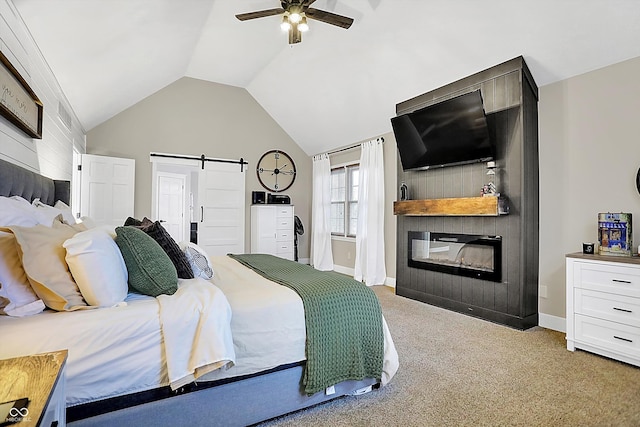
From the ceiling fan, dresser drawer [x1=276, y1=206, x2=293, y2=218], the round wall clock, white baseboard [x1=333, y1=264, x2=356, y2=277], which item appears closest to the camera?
the ceiling fan

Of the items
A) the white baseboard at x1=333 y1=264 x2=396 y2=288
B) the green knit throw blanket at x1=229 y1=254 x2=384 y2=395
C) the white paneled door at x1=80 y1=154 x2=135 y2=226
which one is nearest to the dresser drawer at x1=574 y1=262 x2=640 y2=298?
the green knit throw blanket at x1=229 y1=254 x2=384 y2=395

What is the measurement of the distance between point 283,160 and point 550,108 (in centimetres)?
470

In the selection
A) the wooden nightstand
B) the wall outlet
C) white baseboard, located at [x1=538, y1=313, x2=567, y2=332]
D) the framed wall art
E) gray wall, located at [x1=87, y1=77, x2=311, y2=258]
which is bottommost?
white baseboard, located at [x1=538, y1=313, x2=567, y2=332]

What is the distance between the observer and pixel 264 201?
20.8 feet

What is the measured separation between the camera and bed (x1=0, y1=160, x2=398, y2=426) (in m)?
1.27

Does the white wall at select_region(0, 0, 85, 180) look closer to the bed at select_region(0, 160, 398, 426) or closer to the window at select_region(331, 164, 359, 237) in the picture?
the bed at select_region(0, 160, 398, 426)

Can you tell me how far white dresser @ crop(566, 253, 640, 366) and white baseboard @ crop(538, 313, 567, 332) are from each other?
473 millimetres

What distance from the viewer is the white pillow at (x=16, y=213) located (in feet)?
5.16

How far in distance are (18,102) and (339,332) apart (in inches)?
96.9

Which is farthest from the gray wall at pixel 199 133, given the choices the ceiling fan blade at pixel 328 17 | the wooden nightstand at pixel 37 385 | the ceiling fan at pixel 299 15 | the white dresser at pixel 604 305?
the wooden nightstand at pixel 37 385

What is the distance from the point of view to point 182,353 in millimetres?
1420

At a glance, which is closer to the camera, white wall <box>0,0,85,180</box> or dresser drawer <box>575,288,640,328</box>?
white wall <box>0,0,85,180</box>

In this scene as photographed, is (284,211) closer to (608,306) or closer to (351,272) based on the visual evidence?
(351,272)

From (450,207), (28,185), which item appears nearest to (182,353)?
(28,185)
